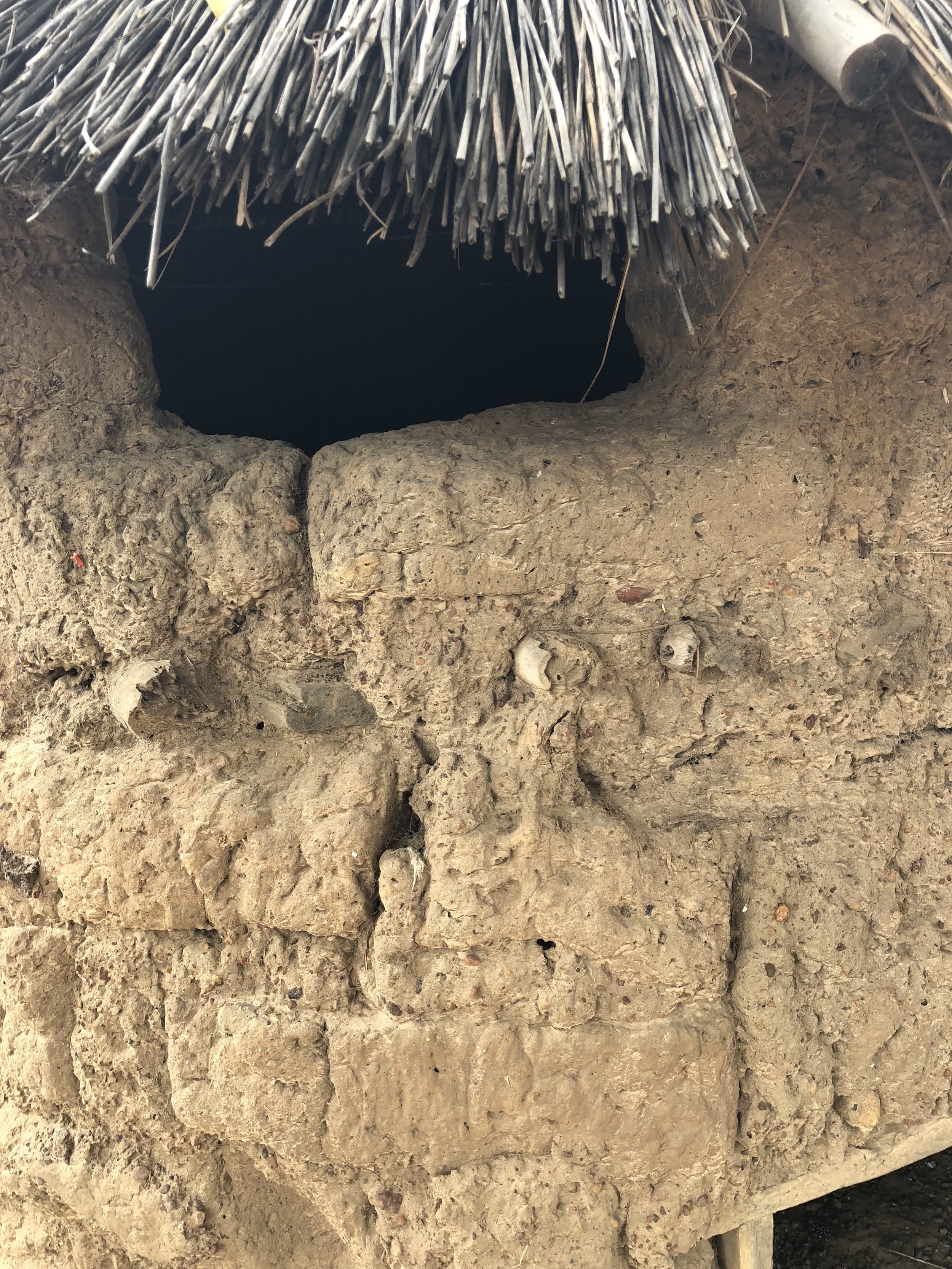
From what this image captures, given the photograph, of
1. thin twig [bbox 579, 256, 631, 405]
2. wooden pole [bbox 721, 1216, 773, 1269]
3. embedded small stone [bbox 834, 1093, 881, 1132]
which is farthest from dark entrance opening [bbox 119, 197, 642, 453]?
wooden pole [bbox 721, 1216, 773, 1269]

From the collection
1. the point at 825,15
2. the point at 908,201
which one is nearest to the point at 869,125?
the point at 908,201

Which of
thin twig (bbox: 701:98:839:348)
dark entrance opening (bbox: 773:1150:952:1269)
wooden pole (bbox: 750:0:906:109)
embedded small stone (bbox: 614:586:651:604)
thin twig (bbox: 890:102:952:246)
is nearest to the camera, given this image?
wooden pole (bbox: 750:0:906:109)

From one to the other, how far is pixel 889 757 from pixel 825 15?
1.26 meters

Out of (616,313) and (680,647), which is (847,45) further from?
(680,647)

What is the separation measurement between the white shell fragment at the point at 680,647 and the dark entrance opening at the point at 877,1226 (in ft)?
5.58

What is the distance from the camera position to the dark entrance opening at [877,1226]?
2.60 meters

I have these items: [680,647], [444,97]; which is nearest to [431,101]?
[444,97]

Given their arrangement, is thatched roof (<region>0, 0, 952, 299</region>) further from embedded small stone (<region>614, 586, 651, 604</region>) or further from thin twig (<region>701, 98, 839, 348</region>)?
embedded small stone (<region>614, 586, 651, 604</region>)

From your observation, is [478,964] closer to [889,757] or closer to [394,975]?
[394,975]

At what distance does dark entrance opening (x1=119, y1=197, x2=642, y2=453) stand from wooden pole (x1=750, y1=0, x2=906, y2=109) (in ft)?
3.97

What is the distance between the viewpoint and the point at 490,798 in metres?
1.79

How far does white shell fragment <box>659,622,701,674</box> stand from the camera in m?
1.82

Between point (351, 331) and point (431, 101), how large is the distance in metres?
1.45

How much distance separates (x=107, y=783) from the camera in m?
1.85
